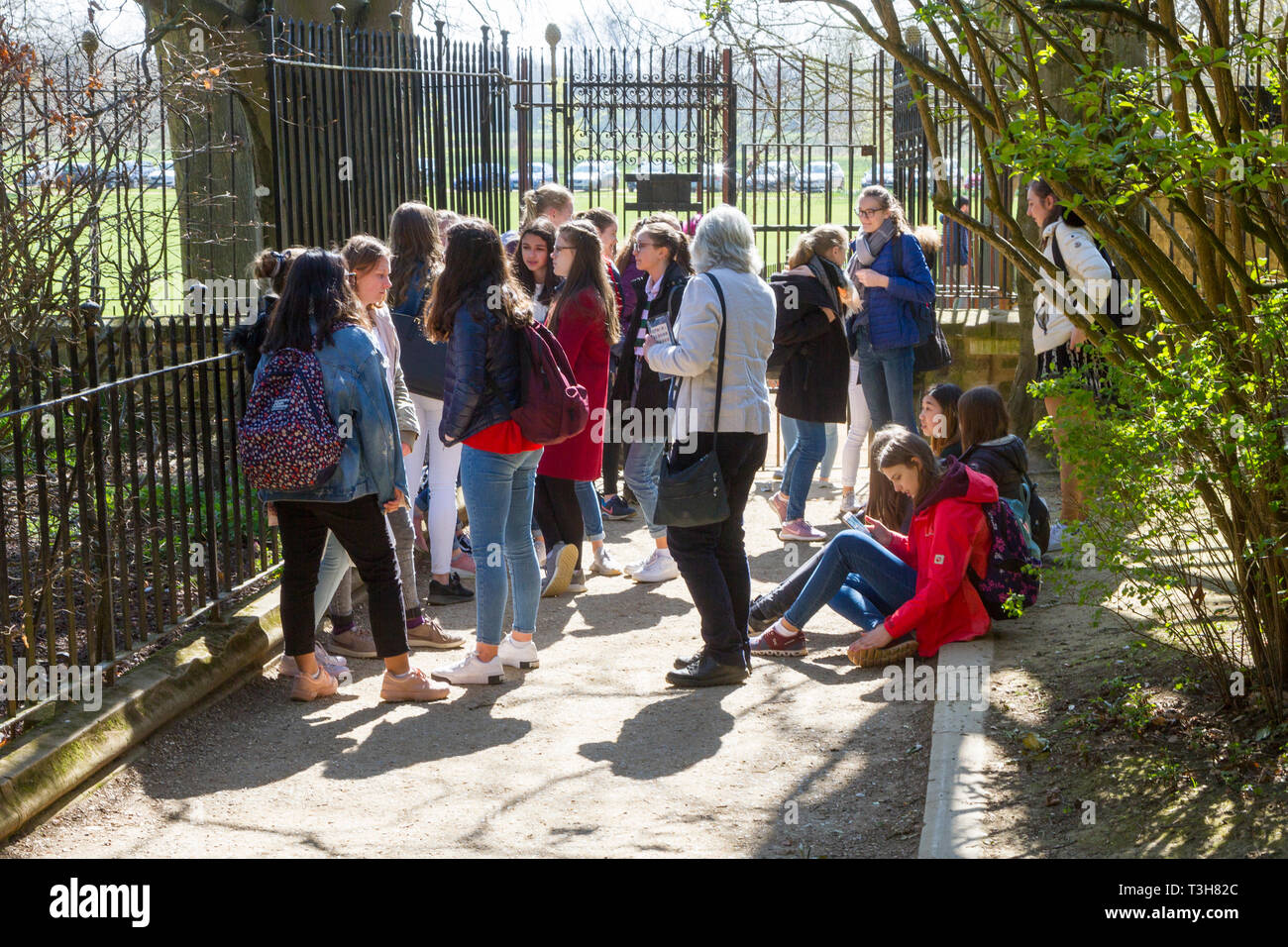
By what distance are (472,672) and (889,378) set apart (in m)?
3.63

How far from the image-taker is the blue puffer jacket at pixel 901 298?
7938 millimetres

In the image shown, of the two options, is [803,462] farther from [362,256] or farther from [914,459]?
[362,256]

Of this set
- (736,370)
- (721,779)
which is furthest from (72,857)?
(736,370)

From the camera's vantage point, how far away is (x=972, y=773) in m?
4.25

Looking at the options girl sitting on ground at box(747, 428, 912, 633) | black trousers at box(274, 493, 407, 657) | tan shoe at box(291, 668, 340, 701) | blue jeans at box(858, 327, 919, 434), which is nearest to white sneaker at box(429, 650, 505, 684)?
black trousers at box(274, 493, 407, 657)

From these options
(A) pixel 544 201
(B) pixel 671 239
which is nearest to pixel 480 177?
(A) pixel 544 201

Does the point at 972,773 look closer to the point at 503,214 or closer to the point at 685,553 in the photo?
the point at 685,553

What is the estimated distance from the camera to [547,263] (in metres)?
6.81

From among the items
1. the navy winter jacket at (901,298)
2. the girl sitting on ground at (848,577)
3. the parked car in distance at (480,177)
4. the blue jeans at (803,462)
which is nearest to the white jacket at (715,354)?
the girl sitting on ground at (848,577)

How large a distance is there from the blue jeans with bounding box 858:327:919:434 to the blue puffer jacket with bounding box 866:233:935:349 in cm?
8

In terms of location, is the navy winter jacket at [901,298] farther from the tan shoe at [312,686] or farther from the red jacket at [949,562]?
the tan shoe at [312,686]

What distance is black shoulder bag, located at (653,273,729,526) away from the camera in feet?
17.2

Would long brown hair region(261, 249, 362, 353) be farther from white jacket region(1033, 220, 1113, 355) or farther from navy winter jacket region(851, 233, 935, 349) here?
navy winter jacket region(851, 233, 935, 349)

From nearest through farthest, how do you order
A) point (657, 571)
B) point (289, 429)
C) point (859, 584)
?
point (289, 429) → point (859, 584) → point (657, 571)
